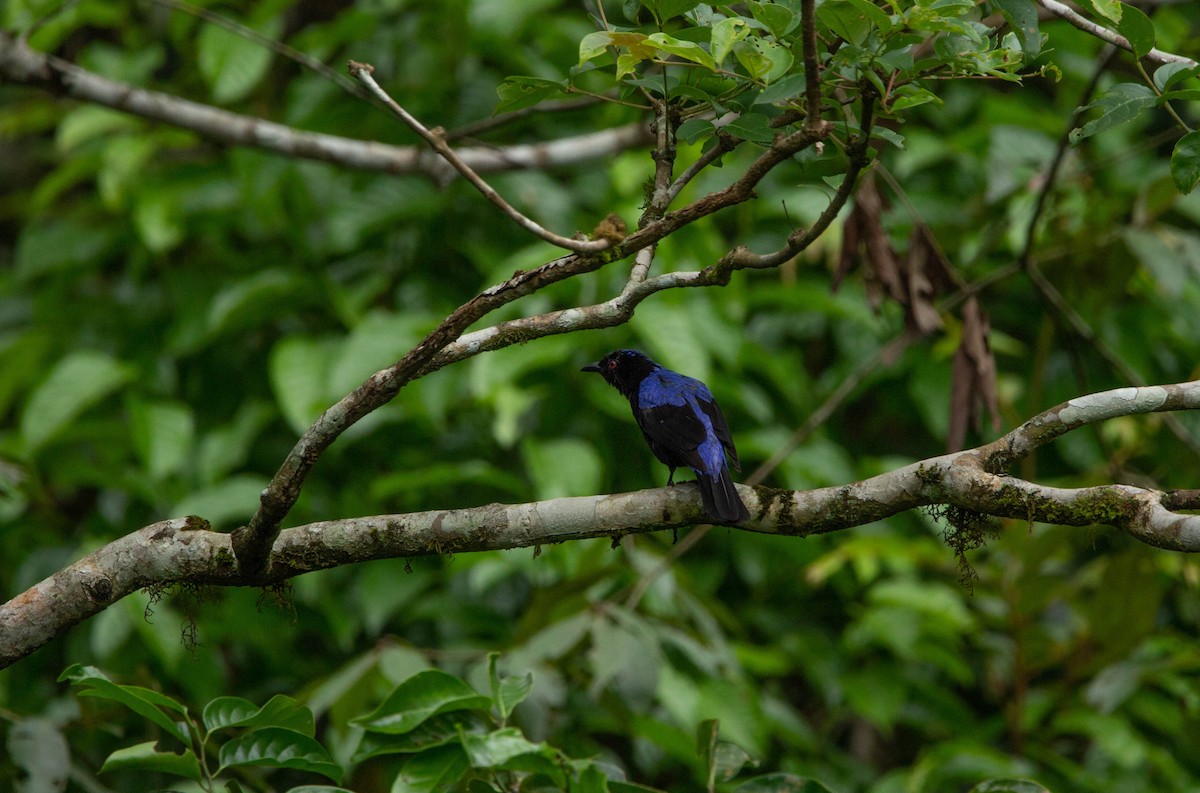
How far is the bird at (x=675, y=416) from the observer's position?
3.09 metres

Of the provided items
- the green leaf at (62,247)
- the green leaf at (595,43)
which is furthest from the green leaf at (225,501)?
the green leaf at (595,43)

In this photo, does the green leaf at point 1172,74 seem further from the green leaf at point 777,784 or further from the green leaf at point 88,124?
the green leaf at point 88,124

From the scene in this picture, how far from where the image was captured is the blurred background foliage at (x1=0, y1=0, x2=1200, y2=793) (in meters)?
4.39

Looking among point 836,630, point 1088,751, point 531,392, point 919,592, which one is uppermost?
point 531,392

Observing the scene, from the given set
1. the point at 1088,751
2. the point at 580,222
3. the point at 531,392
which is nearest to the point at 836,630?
the point at 1088,751

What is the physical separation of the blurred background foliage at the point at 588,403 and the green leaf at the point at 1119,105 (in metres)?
1.82

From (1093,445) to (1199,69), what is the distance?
11.1ft

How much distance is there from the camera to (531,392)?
16.0 feet

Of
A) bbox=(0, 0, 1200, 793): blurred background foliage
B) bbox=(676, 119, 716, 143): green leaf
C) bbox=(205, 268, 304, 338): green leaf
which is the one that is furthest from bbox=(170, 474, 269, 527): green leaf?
bbox=(676, 119, 716, 143): green leaf

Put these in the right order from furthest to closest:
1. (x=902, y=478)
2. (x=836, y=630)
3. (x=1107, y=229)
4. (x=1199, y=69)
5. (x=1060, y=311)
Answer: (x=836, y=630) → (x=1107, y=229) → (x=1060, y=311) → (x=902, y=478) → (x=1199, y=69)

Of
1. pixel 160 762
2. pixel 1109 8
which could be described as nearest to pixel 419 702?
pixel 160 762

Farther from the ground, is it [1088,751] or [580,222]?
[580,222]

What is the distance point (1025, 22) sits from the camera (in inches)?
86.7

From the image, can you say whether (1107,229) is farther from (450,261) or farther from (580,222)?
(450,261)
